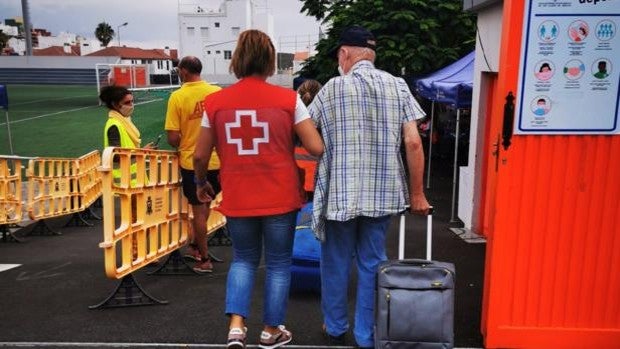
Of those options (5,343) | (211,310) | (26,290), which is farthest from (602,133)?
(26,290)

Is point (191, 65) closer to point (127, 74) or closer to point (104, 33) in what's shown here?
point (127, 74)

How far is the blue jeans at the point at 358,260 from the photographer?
319 cm

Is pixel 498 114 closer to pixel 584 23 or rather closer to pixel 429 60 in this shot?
pixel 584 23

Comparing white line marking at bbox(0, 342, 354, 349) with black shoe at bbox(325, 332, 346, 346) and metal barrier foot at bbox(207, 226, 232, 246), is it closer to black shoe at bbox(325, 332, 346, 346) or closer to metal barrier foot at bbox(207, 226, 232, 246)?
black shoe at bbox(325, 332, 346, 346)

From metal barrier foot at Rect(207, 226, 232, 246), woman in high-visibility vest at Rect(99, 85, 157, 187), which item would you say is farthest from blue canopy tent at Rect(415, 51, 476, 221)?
woman in high-visibility vest at Rect(99, 85, 157, 187)

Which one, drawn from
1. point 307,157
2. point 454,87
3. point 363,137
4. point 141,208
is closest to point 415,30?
point 454,87

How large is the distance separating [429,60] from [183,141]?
8487mm

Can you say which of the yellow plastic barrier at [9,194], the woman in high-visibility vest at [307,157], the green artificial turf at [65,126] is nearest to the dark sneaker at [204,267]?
the woman in high-visibility vest at [307,157]

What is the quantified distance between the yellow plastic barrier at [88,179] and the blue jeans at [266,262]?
583 cm

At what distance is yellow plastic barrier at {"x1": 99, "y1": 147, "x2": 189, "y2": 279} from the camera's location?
12.4 ft

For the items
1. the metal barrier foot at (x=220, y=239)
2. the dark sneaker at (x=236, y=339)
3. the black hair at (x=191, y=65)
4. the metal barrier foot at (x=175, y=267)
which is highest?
the black hair at (x=191, y=65)

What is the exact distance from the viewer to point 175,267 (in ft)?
16.4

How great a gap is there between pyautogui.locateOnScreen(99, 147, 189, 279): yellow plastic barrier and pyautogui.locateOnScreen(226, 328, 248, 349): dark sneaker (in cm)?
121

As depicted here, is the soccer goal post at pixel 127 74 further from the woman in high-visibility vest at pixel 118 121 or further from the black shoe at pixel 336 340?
the black shoe at pixel 336 340
